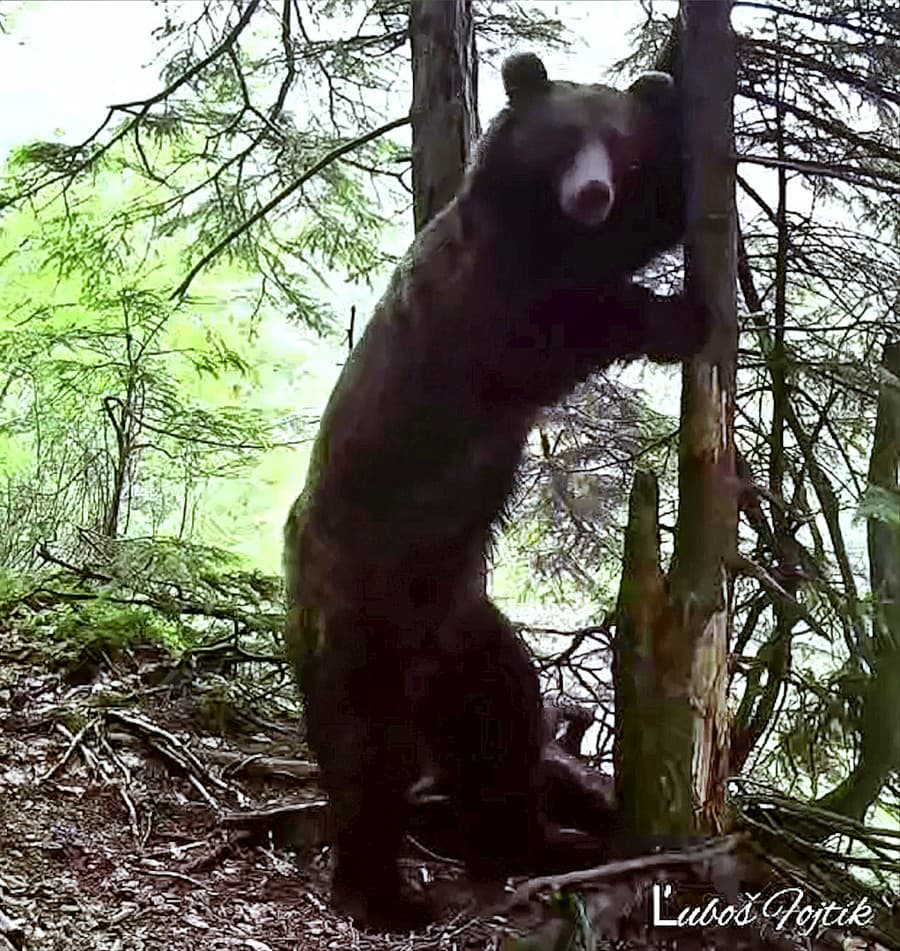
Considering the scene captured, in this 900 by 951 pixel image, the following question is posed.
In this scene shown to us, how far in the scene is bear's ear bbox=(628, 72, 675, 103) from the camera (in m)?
1.51

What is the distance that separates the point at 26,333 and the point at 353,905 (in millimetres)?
1227

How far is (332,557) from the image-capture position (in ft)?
5.64

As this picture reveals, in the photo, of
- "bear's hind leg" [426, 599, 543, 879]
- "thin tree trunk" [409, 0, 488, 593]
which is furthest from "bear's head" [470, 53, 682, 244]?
"bear's hind leg" [426, 599, 543, 879]

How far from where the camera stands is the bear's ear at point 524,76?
62.2 inches

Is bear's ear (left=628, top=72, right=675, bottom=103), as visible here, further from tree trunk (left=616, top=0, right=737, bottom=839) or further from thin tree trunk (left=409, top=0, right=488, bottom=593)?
thin tree trunk (left=409, top=0, right=488, bottom=593)

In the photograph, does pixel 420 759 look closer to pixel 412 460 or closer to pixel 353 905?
pixel 353 905

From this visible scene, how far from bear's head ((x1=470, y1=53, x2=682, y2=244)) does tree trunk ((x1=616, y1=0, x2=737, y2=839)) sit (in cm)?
7

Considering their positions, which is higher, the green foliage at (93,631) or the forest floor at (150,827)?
the green foliage at (93,631)

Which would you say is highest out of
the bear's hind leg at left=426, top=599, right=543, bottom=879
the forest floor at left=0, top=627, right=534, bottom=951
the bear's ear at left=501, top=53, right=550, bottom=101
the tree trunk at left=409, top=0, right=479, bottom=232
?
the tree trunk at left=409, top=0, right=479, bottom=232

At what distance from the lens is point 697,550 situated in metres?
1.49

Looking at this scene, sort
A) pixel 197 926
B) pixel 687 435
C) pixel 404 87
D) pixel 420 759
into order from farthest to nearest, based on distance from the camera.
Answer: pixel 404 87 < pixel 420 759 < pixel 197 926 < pixel 687 435

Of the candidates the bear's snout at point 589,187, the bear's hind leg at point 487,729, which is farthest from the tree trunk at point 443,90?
the bear's hind leg at point 487,729

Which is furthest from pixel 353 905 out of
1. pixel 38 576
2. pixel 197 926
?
pixel 38 576

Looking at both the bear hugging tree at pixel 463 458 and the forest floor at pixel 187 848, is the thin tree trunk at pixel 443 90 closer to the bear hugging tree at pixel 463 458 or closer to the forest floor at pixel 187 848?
the bear hugging tree at pixel 463 458
